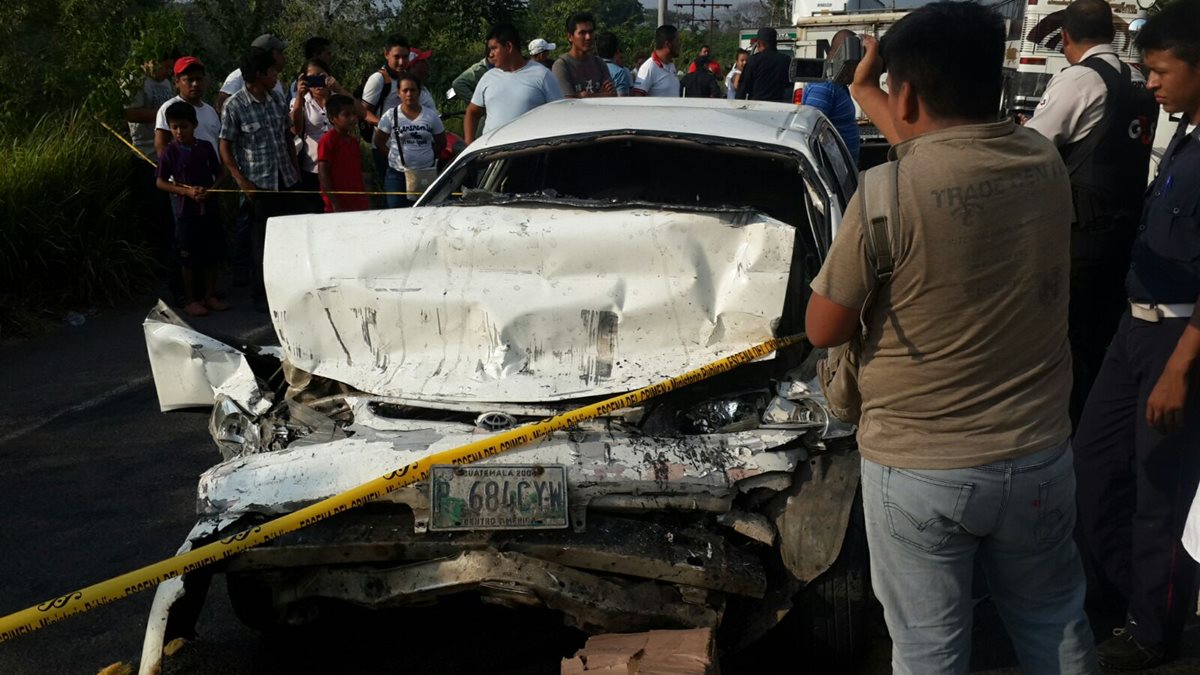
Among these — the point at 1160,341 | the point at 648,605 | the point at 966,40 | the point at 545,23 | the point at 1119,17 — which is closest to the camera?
the point at 966,40

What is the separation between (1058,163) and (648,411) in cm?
160

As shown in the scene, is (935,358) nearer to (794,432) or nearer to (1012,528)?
(1012,528)

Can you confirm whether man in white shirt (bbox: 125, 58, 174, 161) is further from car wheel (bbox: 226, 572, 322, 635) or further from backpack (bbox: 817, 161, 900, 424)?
backpack (bbox: 817, 161, 900, 424)

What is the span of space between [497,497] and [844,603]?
1103 millimetres

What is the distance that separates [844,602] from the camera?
3.32 m

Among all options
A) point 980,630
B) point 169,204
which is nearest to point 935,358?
point 980,630

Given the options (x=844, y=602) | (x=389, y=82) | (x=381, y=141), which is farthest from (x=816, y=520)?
(x=389, y=82)

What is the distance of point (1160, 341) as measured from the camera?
3.45 metres

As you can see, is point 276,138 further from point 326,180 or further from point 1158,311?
point 1158,311

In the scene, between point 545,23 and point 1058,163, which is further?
point 545,23

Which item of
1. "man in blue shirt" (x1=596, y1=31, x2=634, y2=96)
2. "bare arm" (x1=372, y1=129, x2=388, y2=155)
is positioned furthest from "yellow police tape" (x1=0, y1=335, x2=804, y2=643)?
"man in blue shirt" (x1=596, y1=31, x2=634, y2=96)

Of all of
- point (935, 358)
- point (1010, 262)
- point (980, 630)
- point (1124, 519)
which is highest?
point (1010, 262)

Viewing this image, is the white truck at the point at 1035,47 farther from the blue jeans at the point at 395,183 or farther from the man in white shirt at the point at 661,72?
the blue jeans at the point at 395,183

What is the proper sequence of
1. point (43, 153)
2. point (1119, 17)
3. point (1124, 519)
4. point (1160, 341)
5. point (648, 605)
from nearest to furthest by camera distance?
point (648, 605), point (1160, 341), point (1124, 519), point (43, 153), point (1119, 17)
